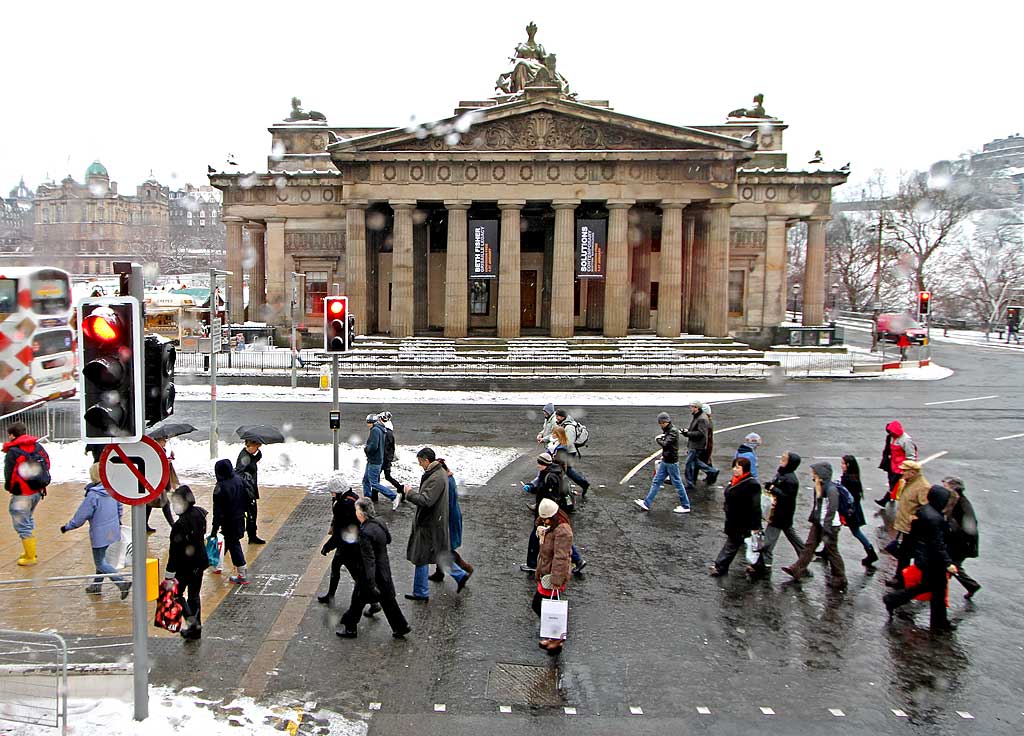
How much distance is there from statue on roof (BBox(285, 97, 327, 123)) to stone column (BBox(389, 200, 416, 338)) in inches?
581

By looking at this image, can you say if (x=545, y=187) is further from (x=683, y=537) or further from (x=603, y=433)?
(x=683, y=537)

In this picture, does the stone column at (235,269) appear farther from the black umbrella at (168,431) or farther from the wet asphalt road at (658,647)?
the black umbrella at (168,431)

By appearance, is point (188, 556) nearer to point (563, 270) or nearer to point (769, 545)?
point (769, 545)

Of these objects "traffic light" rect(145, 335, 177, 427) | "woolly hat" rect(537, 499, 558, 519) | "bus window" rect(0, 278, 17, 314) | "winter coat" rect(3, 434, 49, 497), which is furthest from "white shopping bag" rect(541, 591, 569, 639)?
"bus window" rect(0, 278, 17, 314)

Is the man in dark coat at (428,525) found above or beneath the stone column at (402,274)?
beneath

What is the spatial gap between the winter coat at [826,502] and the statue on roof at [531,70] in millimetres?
38462

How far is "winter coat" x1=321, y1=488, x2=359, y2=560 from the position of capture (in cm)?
851

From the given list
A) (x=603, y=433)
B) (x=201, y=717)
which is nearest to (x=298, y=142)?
(x=603, y=433)

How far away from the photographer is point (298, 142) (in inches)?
1973

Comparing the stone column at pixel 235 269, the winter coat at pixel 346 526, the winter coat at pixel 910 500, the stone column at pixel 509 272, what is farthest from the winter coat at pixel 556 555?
the stone column at pixel 235 269

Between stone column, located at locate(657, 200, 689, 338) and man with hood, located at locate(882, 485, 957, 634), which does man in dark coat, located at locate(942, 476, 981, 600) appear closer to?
man with hood, located at locate(882, 485, 957, 634)

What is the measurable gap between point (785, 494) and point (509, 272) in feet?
101

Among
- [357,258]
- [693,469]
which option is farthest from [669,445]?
[357,258]

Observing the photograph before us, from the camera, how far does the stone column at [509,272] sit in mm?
40156
